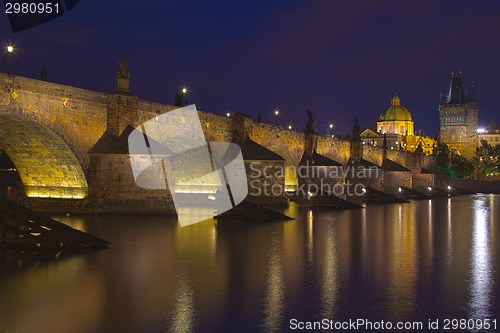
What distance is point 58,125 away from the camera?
76.6 ft

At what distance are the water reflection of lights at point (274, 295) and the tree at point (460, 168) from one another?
320ft

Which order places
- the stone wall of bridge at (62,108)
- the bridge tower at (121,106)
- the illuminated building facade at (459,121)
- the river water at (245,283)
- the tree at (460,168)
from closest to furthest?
1. the river water at (245,283)
2. the stone wall of bridge at (62,108)
3. the bridge tower at (121,106)
4. the tree at (460,168)
5. the illuminated building facade at (459,121)

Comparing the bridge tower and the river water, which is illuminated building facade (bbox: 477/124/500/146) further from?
the river water

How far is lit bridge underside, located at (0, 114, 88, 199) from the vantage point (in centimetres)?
2347

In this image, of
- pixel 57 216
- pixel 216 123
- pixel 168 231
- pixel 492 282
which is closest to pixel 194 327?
pixel 492 282

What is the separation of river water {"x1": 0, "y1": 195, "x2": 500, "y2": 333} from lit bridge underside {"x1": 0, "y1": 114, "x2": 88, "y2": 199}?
6.71 meters

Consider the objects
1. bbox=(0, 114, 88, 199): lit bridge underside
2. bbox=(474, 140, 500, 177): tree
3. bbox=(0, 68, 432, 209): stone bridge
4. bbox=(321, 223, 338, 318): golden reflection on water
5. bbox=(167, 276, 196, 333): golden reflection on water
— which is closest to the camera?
bbox=(167, 276, 196, 333): golden reflection on water

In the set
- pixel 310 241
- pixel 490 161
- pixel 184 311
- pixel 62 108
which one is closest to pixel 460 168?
pixel 490 161

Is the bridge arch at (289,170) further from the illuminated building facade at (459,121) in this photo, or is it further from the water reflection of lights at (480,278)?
the illuminated building facade at (459,121)

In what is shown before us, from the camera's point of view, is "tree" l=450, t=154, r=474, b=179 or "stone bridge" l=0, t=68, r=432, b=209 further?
"tree" l=450, t=154, r=474, b=179

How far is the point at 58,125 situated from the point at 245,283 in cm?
1565

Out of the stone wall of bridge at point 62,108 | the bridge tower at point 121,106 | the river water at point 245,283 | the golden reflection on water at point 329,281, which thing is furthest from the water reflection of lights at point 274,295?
the bridge tower at point 121,106

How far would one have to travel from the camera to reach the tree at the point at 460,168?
103m

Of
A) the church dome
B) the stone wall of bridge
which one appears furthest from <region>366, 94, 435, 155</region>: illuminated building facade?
the stone wall of bridge
